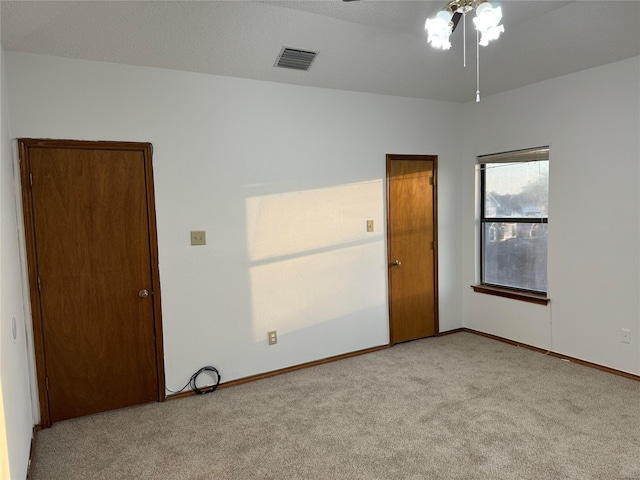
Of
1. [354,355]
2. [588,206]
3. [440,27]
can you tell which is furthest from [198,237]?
[588,206]

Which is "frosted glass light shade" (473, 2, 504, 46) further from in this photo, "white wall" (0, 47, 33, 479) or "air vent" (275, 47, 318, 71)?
"white wall" (0, 47, 33, 479)

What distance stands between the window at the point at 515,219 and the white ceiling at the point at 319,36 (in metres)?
0.87

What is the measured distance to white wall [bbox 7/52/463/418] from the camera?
119 inches

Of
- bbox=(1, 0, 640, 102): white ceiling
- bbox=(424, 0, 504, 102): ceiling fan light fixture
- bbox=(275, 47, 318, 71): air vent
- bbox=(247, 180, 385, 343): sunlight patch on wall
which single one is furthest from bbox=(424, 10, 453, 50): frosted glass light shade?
bbox=(247, 180, 385, 343): sunlight patch on wall

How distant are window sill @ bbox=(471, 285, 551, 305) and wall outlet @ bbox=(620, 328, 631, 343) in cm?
64

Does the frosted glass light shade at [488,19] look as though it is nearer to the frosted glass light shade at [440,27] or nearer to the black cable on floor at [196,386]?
the frosted glass light shade at [440,27]

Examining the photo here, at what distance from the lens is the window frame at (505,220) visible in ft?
13.4

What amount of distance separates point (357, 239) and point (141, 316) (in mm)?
2062

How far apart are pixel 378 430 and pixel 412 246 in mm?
2207

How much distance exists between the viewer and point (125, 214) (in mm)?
3133

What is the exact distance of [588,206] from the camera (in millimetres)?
3676

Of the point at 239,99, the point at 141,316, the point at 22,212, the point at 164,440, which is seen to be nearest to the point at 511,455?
the point at 164,440

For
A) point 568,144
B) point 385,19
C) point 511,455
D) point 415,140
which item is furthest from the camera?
point 415,140

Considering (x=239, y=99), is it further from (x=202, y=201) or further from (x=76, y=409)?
(x=76, y=409)
